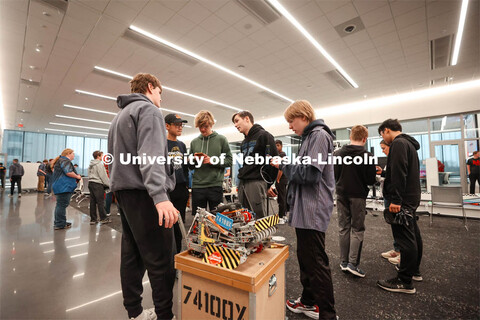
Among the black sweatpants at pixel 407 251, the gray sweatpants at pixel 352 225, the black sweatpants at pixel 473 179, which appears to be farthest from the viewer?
the black sweatpants at pixel 473 179

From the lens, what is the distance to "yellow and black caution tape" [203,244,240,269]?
100 centimetres

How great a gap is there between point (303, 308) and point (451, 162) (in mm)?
8556

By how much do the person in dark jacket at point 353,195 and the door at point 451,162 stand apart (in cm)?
663

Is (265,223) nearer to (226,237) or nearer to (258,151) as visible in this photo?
(226,237)

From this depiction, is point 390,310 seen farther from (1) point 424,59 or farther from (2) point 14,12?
(2) point 14,12

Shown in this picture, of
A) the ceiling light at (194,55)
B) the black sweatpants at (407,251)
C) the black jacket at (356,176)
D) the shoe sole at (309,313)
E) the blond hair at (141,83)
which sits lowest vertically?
the shoe sole at (309,313)

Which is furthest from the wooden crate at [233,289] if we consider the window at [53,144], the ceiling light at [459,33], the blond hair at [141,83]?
the window at [53,144]

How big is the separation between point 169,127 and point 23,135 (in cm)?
1891

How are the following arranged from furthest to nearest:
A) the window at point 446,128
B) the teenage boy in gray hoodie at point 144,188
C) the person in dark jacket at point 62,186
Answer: the window at point 446,128, the person in dark jacket at point 62,186, the teenage boy in gray hoodie at point 144,188

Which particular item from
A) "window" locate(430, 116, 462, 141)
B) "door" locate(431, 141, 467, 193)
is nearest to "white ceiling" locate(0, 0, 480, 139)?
"window" locate(430, 116, 462, 141)

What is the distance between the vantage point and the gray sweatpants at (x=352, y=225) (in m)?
2.16

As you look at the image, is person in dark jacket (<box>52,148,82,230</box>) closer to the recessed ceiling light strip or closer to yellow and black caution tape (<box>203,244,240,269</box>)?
yellow and black caution tape (<box>203,244,240,269</box>)

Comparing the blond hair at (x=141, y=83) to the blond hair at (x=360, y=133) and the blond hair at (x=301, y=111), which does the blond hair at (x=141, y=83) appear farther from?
the blond hair at (x=360, y=133)

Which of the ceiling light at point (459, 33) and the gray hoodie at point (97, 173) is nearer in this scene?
the ceiling light at point (459, 33)
